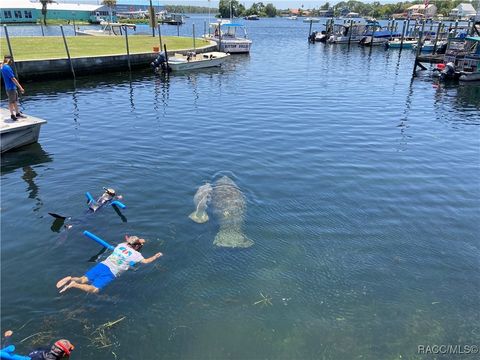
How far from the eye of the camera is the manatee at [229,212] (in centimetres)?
1052

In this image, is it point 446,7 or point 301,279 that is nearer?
point 301,279

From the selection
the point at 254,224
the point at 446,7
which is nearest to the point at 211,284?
the point at 254,224

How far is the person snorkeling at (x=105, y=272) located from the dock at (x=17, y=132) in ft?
33.3

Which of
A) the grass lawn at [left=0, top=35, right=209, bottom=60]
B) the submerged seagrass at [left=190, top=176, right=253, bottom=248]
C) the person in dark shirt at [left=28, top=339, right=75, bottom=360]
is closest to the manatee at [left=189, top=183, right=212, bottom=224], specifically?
the submerged seagrass at [left=190, top=176, right=253, bottom=248]

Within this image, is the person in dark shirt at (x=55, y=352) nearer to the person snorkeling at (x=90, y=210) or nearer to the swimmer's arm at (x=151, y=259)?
the swimmer's arm at (x=151, y=259)

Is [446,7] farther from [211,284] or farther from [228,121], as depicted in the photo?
[211,284]

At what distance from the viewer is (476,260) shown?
33.3ft

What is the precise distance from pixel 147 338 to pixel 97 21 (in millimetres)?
112345

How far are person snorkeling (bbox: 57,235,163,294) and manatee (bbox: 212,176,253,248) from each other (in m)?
2.37

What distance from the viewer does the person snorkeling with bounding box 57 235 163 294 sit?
837cm

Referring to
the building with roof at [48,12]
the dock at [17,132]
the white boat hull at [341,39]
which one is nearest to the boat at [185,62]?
the dock at [17,132]

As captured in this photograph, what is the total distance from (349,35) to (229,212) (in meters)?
69.3

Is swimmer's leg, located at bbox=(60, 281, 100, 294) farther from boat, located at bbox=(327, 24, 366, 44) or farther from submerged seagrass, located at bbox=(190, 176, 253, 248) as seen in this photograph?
boat, located at bbox=(327, 24, 366, 44)

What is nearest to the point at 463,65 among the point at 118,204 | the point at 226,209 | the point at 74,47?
the point at 226,209
